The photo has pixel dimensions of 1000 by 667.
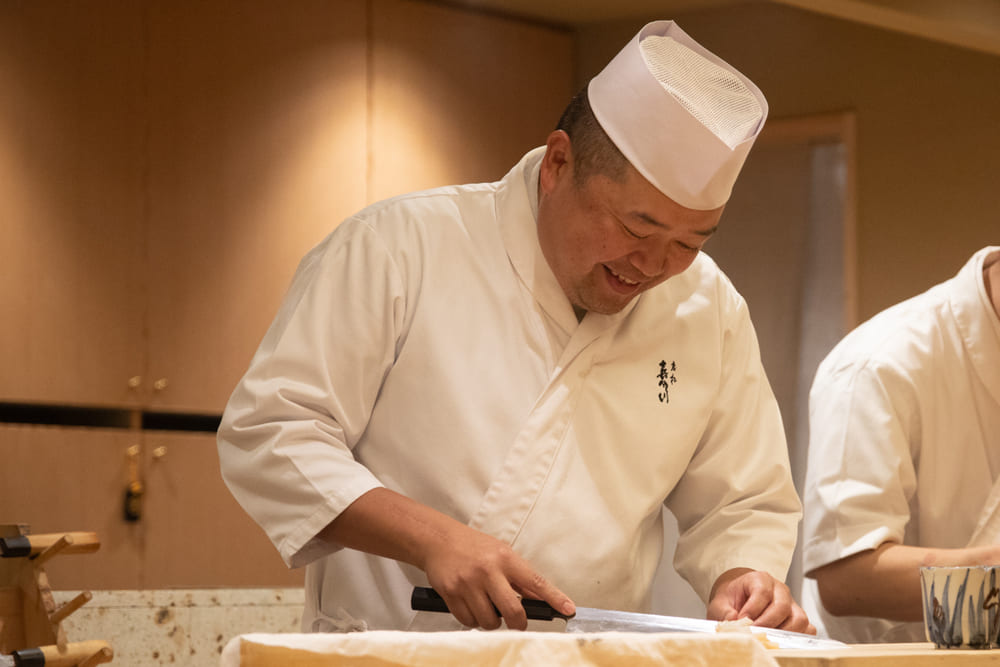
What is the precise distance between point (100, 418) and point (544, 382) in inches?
77.3

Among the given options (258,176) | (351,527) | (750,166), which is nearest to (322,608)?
(351,527)

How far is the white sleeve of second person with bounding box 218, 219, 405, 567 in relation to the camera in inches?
52.0

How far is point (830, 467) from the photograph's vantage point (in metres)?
1.93

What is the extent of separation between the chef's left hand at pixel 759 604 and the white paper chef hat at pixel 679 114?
460 millimetres

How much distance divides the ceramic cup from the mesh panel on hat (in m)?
0.62

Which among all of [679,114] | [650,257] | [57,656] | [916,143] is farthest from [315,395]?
[916,143]

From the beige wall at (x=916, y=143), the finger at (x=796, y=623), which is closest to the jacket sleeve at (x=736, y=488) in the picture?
the finger at (x=796, y=623)

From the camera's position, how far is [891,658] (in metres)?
0.96

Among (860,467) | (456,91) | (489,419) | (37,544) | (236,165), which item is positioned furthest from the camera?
(456,91)

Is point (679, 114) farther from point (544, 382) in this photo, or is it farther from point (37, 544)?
point (37, 544)

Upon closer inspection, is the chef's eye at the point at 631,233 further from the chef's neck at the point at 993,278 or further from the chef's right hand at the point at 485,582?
the chef's neck at the point at 993,278

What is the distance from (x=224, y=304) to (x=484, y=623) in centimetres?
220

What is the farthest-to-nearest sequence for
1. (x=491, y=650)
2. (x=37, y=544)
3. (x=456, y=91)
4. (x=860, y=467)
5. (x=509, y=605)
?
1. (x=456, y=91)
2. (x=37, y=544)
3. (x=860, y=467)
4. (x=509, y=605)
5. (x=491, y=650)

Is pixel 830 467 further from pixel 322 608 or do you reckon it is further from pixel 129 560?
pixel 129 560
